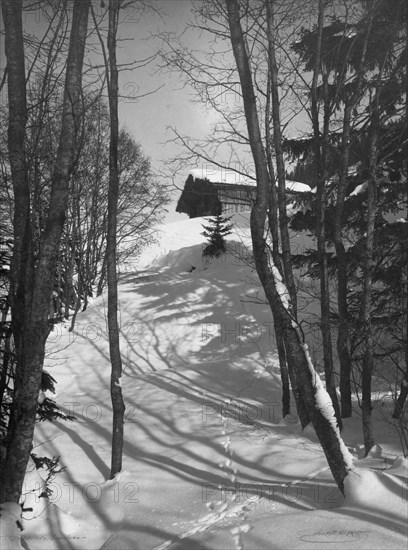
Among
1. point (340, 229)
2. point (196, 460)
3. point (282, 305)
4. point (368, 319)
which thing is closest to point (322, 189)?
point (340, 229)

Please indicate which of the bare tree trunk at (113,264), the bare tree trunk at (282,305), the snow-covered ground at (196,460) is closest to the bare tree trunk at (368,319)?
the snow-covered ground at (196,460)

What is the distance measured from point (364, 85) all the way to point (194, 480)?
7.48m

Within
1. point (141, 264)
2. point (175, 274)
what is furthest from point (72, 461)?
point (141, 264)

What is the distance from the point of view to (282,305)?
5176 mm

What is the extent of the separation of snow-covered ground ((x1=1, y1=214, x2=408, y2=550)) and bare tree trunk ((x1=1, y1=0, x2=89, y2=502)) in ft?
2.40

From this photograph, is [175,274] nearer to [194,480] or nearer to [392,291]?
[392,291]

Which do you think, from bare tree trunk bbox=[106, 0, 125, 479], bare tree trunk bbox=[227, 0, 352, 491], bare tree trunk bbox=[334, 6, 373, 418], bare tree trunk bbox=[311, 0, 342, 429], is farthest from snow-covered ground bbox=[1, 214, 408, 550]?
bare tree trunk bbox=[311, 0, 342, 429]

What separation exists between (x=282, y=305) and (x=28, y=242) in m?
3.05

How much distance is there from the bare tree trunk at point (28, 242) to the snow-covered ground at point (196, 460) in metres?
0.73

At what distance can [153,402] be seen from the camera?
35.0 ft

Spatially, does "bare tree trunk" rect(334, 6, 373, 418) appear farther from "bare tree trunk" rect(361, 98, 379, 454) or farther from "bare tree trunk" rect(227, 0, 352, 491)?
"bare tree trunk" rect(227, 0, 352, 491)

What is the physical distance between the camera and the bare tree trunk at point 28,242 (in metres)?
4.71

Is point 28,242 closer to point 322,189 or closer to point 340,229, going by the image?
point 322,189

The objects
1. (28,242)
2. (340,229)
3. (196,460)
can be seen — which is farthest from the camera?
(340,229)
